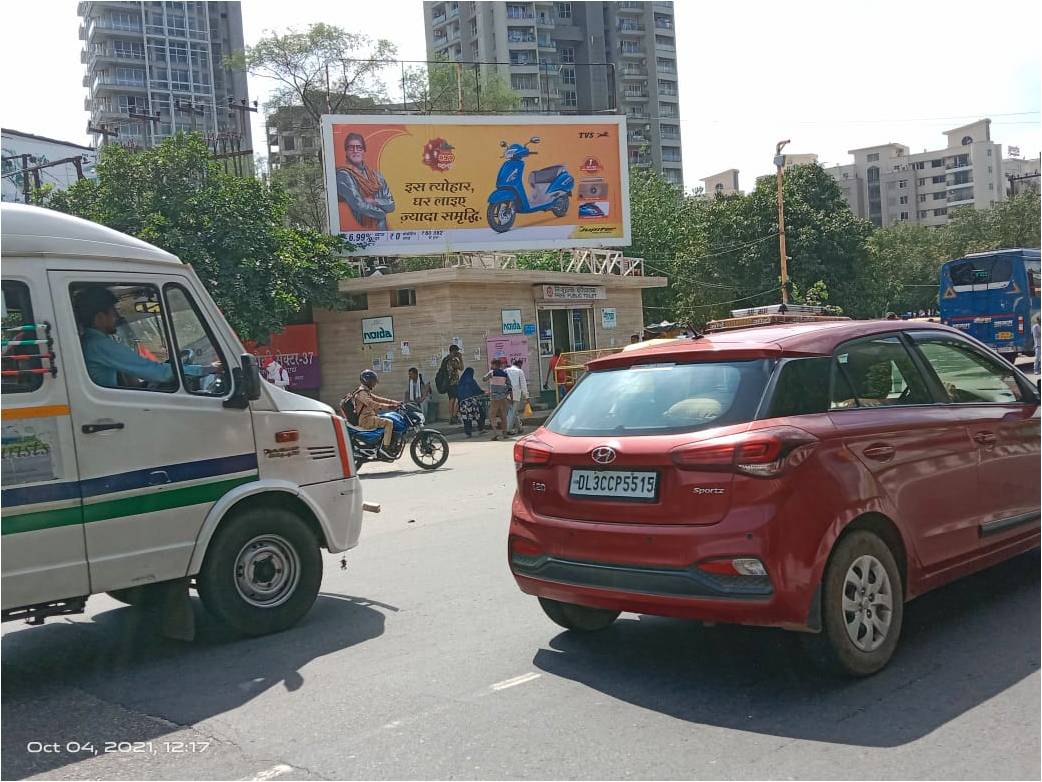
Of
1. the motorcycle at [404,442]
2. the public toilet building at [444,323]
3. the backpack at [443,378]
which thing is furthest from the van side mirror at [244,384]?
the public toilet building at [444,323]

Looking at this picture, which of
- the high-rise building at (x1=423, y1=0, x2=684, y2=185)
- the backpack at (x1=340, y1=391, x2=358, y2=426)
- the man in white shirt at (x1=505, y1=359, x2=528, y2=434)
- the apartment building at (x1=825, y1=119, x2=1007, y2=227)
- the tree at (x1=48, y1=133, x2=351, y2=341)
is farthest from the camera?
the apartment building at (x1=825, y1=119, x2=1007, y2=227)

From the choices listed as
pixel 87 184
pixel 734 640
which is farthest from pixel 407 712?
pixel 87 184

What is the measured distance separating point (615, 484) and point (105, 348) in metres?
2.83

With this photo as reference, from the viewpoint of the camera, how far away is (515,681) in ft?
15.6

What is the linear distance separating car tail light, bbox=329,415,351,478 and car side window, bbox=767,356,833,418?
302 centimetres

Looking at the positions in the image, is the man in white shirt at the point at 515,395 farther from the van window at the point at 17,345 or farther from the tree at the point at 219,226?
the van window at the point at 17,345

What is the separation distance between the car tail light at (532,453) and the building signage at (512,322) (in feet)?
69.1

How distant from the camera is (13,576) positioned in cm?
489

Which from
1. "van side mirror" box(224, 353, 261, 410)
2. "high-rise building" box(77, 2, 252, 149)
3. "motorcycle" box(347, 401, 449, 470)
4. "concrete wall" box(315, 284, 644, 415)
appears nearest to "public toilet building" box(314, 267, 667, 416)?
"concrete wall" box(315, 284, 644, 415)

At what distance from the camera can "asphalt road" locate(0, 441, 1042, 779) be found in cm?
379

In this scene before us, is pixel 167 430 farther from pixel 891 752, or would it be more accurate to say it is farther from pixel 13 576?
pixel 891 752

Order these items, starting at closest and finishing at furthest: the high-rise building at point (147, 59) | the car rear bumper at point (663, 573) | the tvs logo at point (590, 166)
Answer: the car rear bumper at point (663, 573)
the tvs logo at point (590, 166)
the high-rise building at point (147, 59)

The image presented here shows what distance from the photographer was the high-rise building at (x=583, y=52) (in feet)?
306

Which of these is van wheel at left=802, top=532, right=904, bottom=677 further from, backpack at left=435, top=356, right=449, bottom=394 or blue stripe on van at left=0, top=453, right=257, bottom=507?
backpack at left=435, top=356, right=449, bottom=394
